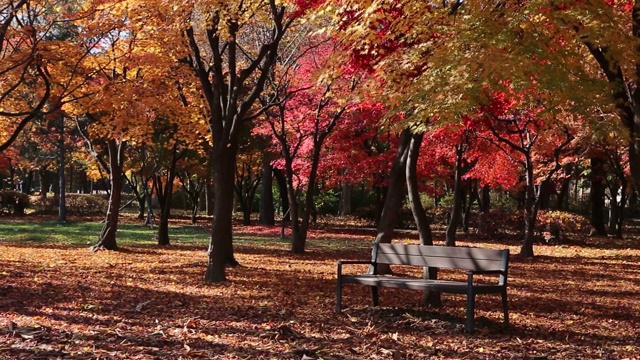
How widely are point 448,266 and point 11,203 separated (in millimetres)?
34992

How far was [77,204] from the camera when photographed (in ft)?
132

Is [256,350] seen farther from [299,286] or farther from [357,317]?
[299,286]

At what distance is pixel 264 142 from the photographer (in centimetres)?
2805

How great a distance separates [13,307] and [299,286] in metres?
4.40

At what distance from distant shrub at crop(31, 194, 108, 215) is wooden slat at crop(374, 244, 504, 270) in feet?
112

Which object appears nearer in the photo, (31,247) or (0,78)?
(0,78)

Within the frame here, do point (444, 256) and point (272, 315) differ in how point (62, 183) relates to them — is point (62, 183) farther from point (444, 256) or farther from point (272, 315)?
point (444, 256)

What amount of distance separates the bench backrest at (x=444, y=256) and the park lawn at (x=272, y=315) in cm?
62

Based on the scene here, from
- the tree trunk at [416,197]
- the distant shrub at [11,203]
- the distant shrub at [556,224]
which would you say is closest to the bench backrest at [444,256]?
the tree trunk at [416,197]

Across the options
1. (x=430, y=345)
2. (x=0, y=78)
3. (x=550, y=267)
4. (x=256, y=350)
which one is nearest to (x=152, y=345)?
(x=256, y=350)

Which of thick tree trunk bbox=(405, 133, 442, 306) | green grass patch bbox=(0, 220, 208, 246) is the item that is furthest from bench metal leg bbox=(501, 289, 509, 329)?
green grass patch bbox=(0, 220, 208, 246)

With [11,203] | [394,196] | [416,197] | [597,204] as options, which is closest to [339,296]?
[416,197]

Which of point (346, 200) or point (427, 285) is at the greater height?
point (346, 200)

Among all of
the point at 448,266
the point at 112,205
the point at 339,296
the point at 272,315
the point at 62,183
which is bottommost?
the point at 272,315
